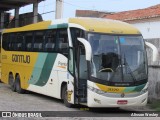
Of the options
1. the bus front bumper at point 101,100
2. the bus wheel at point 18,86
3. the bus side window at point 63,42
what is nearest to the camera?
the bus front bumper at point 101,100

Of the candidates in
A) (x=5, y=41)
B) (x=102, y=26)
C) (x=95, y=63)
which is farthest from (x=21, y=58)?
(x=95, y=63)

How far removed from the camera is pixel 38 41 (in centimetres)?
1880

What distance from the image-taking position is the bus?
14.3 meters

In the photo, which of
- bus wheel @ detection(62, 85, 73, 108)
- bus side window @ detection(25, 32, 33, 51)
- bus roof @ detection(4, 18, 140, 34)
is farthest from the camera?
bus side window @ detection(25, 32, 33, 51)

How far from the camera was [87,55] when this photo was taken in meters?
13.9

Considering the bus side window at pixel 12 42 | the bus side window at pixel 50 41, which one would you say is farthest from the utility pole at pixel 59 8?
the bus side window at pixel 50 41

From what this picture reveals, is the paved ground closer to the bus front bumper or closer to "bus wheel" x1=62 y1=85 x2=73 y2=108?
"bus wheel" x1=62 y1=85 x2=73 y2=108

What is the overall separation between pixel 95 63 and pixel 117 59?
2.54 ft

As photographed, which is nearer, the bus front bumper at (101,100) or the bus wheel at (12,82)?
the bus front bumper at (101,100)

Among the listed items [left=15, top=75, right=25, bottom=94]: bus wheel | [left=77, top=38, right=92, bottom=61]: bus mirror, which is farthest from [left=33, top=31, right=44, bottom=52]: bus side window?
[left=77, top=38, right=92, bottom=61]: bus mirror

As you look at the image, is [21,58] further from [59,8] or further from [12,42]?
[59,8]

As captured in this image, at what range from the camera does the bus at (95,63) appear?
14273 millimetres

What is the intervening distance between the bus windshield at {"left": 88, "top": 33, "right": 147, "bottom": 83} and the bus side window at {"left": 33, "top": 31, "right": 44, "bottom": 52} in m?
4.28

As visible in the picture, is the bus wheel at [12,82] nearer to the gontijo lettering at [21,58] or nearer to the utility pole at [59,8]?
the gontijo lettering at [21,58]
